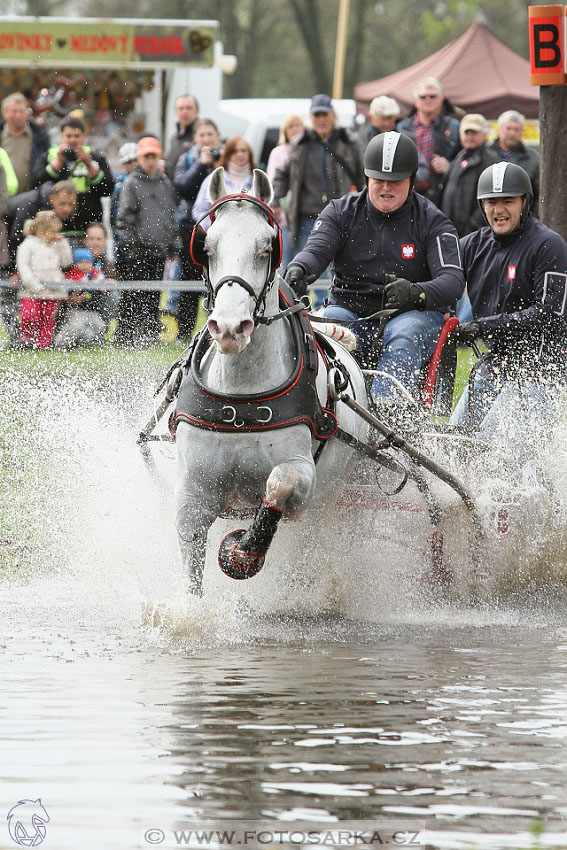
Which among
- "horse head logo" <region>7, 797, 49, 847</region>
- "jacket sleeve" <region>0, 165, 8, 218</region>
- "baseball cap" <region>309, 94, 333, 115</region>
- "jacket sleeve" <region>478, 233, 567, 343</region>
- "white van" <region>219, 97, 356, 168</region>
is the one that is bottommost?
"horse head logo" <region>7, 797, 49, 847</region>

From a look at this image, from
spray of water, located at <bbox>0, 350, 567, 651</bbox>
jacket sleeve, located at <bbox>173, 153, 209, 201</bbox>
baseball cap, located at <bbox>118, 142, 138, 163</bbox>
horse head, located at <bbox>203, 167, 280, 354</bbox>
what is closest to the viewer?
horse head, located at <bbox>203, 167, 280, 354</bbox>

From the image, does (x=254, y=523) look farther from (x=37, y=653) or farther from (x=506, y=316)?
(x=506, y=316)

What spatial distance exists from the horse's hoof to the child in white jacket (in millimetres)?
8562

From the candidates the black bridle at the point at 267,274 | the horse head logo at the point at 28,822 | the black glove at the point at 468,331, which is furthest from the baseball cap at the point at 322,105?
the horse head logo at the point at 28,822

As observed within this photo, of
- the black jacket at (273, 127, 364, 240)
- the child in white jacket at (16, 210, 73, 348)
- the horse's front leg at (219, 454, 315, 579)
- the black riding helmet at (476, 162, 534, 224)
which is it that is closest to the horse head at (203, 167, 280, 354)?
the horse's front leg at (219, 454, 315, 579)

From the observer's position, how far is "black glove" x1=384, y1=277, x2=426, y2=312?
705cm

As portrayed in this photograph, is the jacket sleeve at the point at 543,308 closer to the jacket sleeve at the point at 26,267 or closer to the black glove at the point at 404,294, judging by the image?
the black glove at the point at 404,294

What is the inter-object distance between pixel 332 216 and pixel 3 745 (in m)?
3.82

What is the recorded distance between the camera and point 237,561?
A: 5836 millimetres

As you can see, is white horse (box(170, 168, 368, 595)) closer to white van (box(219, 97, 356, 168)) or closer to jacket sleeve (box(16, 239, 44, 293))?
jacket sleeve (box(16, 239, 44, 293))

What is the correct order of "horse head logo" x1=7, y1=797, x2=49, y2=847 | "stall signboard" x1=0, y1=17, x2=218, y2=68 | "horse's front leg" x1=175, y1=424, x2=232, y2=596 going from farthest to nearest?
"stall signboard" x1=0, y1=17, x2=218, y2=68
"horse's front leg" x1=175, y1=424, x2=232, y2=596
"horse head logo" x1=7, y1=797, x2=49, y2=847

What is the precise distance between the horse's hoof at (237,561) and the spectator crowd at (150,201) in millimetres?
8132

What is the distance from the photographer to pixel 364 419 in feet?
21.4

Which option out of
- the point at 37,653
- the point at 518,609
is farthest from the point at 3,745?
the point at 518,609
